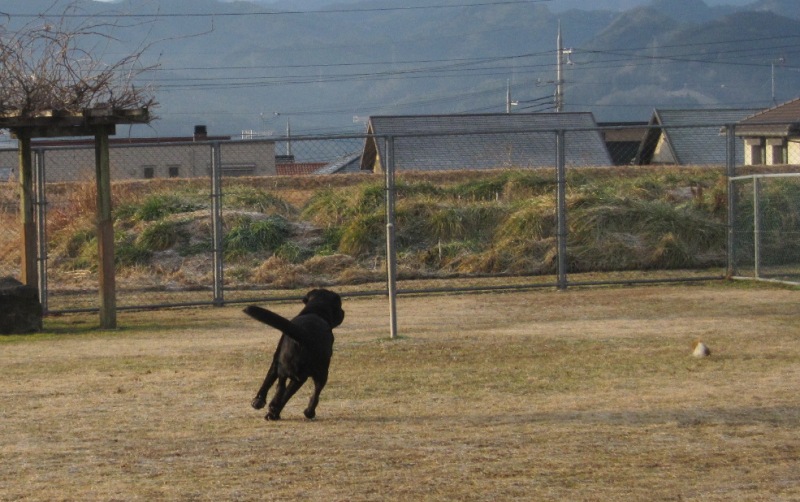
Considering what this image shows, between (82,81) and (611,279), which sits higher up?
(82,81)

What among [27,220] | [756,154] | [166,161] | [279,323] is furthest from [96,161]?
[166,161]

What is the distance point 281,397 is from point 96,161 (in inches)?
233

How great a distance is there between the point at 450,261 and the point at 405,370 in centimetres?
820

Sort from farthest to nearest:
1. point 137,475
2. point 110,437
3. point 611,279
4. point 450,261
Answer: point 450,261 → point 611,279 → point 110,437 → point 137,475

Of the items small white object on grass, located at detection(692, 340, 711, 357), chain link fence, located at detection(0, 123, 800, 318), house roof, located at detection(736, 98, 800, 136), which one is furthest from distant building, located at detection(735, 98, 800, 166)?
small white object on grass, located at detection(692, 340, 711, 357)

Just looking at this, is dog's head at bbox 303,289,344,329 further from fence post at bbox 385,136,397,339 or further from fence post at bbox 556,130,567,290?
fence post at bbox 556,130,567,290

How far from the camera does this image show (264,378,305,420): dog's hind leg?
7.27 metres

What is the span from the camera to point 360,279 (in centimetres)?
1666

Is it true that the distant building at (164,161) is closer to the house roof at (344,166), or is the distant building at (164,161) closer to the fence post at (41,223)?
the house roof at (344,166)

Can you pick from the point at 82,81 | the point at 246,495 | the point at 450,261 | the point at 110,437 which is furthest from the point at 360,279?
the point at 246,495

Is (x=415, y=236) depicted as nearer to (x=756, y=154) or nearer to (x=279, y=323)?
(x=279, y=323)

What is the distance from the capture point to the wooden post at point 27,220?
1257 centimetres

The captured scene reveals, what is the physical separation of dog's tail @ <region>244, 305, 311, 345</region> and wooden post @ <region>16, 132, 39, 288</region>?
21.0 ft

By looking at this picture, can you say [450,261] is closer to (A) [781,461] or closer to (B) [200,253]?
(B) [200,253]
